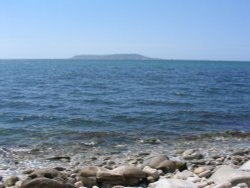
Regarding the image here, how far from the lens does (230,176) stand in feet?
32.3

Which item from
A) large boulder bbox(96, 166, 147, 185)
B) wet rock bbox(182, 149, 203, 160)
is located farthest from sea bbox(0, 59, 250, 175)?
large boulder bbox(96, 166, 147, 185)

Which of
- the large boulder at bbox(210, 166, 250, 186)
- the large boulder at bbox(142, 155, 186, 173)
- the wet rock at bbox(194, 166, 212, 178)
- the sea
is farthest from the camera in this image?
the sea

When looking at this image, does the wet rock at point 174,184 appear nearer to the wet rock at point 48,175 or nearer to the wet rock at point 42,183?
the wet rock at point 42,183

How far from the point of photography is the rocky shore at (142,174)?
9.51 meters

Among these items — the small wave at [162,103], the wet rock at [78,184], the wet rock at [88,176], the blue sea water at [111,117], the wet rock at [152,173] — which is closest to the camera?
the wet rock at [78,184]

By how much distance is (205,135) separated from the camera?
62.8ft

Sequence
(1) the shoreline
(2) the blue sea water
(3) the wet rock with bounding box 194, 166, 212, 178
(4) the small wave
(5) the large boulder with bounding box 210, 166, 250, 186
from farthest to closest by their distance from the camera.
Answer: (4) the small wave → (2) the blue sea water → (1) the shoreline → (3) the wet rock with bounding box 194, 166, 212, 178 → (5) the large boulder with bounding box 210, 166, 250, 186

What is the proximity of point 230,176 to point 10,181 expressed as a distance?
5.32 m

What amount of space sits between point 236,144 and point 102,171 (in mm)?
8334

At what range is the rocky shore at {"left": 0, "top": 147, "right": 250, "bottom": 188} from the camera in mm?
9508

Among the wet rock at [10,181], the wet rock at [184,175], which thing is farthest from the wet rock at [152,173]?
the wet rock at [10,181]

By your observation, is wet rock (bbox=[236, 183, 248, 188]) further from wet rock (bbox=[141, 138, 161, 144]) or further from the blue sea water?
the blue sea water

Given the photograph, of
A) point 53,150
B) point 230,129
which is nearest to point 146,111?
point 230,129

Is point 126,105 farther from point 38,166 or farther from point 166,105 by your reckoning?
point 38,166
